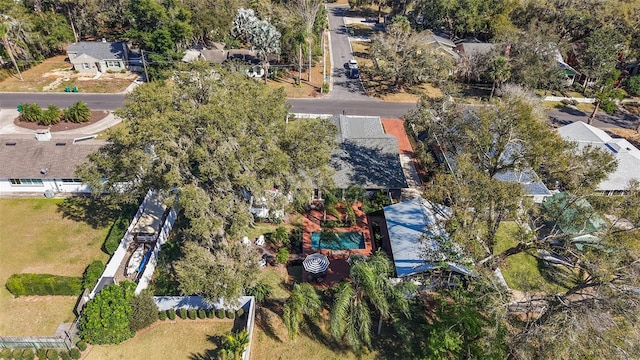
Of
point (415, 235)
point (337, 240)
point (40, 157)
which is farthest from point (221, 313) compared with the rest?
point (40, 157)

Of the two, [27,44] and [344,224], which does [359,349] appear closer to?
[344,224]

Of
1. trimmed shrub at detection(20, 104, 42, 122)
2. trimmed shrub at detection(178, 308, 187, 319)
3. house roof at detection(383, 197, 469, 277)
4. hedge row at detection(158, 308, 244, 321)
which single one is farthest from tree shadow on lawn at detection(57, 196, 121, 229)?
house roof at detection(383, 197, 469, 277)

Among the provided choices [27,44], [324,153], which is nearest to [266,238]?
[324,153]

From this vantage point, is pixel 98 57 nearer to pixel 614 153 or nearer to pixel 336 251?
pixel 336 251

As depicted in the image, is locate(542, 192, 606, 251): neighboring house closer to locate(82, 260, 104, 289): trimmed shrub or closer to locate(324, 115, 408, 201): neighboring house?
locate(324, 115, 408, 201): neighboring house

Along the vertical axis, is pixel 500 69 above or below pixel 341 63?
above

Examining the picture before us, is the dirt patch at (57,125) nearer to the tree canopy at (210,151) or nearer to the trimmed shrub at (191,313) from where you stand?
the tree canopy at (210,151)

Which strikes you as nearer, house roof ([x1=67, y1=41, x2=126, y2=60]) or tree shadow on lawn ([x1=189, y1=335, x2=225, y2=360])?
tree shadow on lawn ([x1=189, y1=335, x2=225, y2=360])
